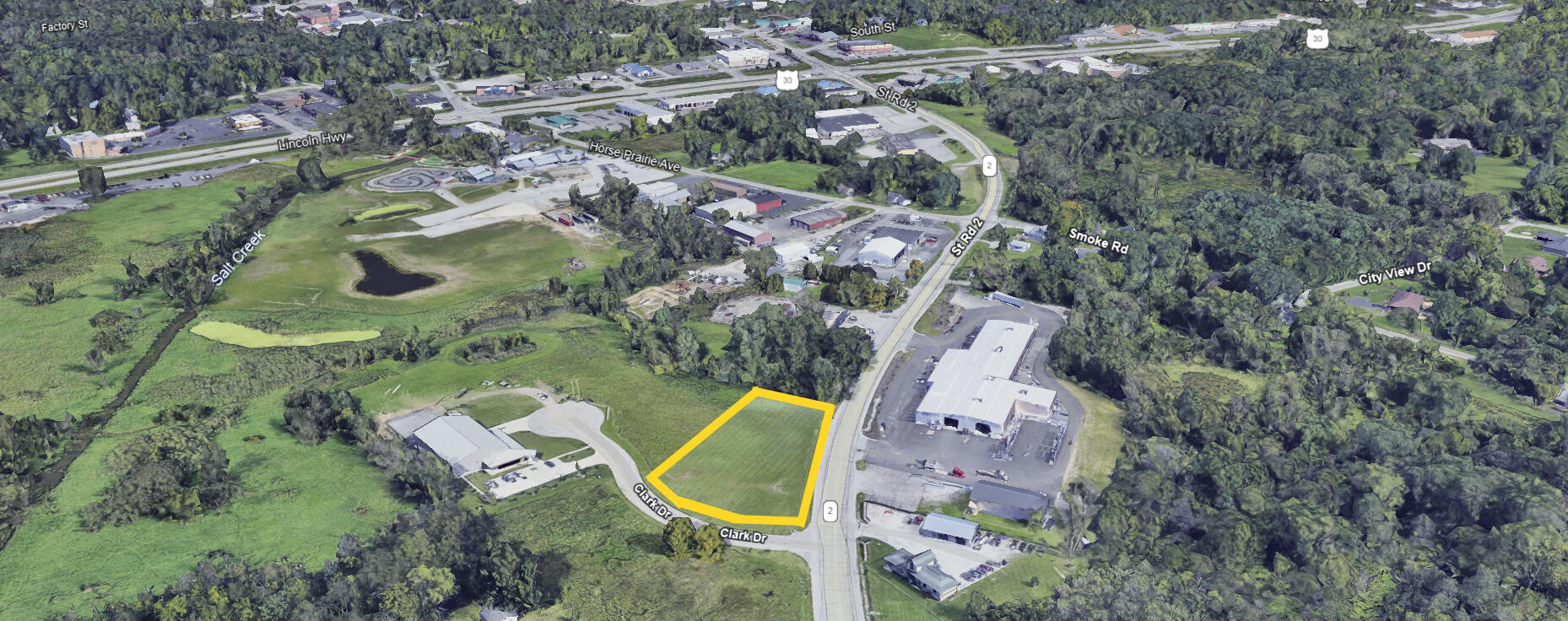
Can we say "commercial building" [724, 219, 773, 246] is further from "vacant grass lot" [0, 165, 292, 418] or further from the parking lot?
"vacant grass lot" [0, 165, 292, 418]

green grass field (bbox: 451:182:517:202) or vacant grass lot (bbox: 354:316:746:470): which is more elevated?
green grass field (bbox: 451:182:517:202)

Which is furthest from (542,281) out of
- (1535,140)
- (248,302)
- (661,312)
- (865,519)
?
(1535,140)

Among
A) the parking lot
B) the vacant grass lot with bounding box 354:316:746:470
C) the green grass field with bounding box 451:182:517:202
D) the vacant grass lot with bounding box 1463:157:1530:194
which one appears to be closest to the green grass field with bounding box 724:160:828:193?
the parking lot

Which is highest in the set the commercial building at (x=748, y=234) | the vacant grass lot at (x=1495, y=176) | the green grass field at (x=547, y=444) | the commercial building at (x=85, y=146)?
the commercial building at (x=85, y=146)

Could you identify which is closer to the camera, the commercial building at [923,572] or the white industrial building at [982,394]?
the commercial building at [923,572]

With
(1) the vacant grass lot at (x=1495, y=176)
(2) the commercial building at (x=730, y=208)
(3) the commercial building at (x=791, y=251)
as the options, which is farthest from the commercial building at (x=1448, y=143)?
(2) the commercial building at (x=730, y=208)

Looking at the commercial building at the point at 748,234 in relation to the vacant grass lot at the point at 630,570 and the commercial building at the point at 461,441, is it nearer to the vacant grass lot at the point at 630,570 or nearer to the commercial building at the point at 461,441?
the commercial building at the point at 461,441
